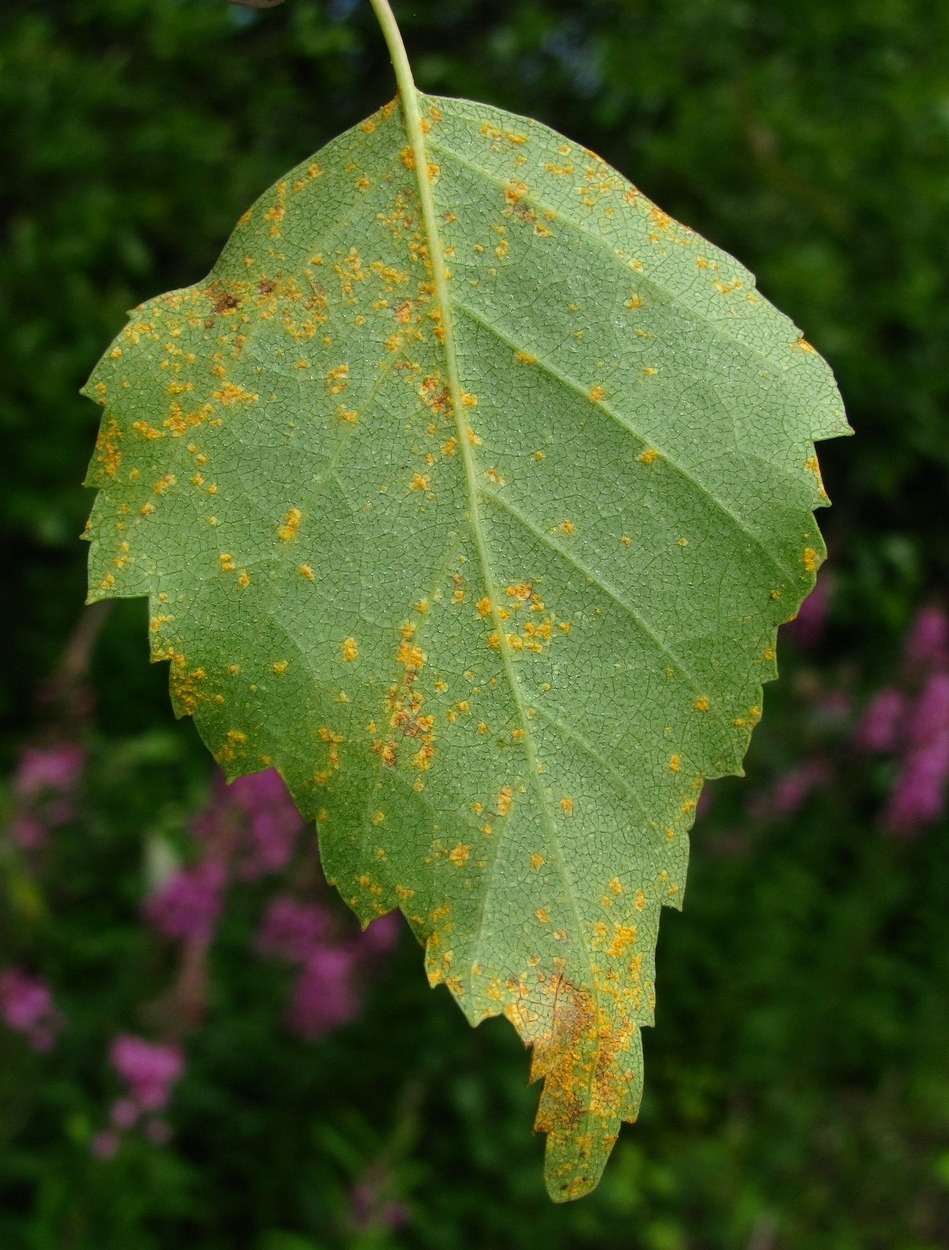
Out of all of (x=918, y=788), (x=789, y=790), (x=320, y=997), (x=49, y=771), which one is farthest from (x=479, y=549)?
(x=918, y=788)

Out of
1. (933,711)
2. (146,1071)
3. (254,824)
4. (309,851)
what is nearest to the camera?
(146,1071)

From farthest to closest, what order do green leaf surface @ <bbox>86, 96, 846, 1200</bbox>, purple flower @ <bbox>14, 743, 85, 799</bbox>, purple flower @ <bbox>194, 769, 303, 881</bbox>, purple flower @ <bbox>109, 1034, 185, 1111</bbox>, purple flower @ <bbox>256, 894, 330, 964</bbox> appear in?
purple flower @ <bbox>256, 894, 330, 964</bbox>, purple flower @ <bbox>194, 769, 303, 881</bbox>, purple flower @ <bbox>14, 743, 85, 799</bbox>, purple flower @ <bbox>109, 1034, 185, 1111</bbox>, green leaf surface @ <bbox>86, 96, 846, 1200</bbox>

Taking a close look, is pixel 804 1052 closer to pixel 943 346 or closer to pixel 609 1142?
pixel 943 346

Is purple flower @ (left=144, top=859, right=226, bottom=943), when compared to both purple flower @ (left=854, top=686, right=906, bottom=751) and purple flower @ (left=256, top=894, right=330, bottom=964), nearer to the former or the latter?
purple flower @ (left=256, top=894, right=330, bottom=964)

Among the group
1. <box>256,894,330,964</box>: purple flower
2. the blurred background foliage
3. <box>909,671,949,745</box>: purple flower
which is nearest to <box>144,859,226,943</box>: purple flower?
the blurred background foliage

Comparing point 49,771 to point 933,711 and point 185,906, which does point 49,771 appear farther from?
point 933,711

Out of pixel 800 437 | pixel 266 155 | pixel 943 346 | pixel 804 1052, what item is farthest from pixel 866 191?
pixel 800 437
